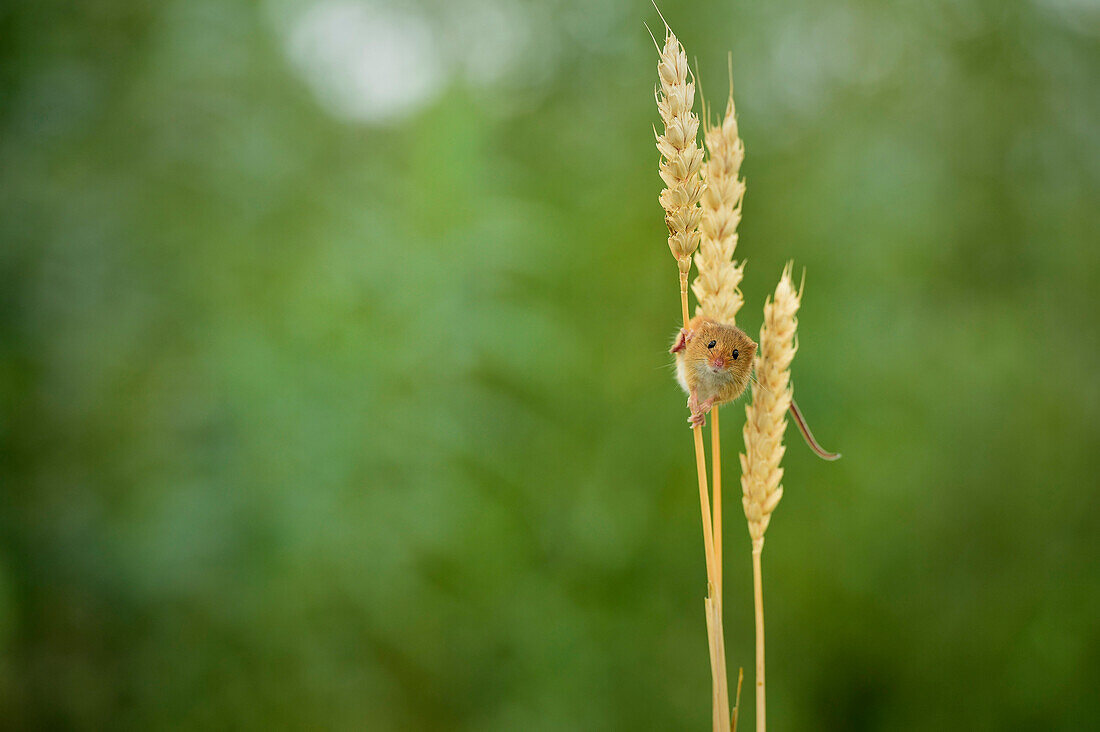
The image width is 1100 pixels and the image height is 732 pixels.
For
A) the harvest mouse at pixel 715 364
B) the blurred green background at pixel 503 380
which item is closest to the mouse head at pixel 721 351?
the harvest mouse at pixel 715 364

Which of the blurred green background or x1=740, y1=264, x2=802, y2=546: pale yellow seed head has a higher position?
the blurred green background

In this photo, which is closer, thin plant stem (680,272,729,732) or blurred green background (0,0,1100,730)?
thin plant stem (680,272,729,732)

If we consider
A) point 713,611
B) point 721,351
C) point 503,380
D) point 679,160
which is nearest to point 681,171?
point 679,160

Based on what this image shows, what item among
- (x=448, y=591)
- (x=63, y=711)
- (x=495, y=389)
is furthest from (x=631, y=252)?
(x=63, y=711)

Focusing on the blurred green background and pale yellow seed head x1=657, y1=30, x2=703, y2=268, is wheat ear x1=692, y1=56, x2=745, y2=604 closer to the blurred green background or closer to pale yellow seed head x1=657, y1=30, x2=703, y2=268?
pale yellow seed head x1=657, y1=30, x2=703, y2=268

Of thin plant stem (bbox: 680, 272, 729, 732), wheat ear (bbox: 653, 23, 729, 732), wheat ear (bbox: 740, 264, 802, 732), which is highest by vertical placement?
wheat ear (bbox: 653, 23, 729, 732)

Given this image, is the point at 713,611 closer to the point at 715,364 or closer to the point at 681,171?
the point at 715,364

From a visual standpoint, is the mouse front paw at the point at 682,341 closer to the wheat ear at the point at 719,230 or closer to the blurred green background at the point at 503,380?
the wheat ear at the point at 719,230

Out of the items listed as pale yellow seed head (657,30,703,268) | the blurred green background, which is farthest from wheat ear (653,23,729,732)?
the blurred green background

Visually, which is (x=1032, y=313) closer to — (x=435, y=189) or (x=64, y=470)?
(x=435, y=189)
